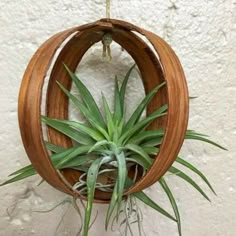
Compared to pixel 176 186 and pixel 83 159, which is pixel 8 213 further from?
pixel 176 186

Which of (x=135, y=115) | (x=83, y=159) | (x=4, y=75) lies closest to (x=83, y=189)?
(x=83, y=159)

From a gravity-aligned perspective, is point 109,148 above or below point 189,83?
below

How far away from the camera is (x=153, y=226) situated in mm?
948

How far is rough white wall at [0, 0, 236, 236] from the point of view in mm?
857

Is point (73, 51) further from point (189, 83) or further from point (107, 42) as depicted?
point (189, 83)

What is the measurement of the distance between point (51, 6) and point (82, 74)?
141mm

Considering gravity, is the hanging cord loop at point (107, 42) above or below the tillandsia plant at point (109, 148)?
above

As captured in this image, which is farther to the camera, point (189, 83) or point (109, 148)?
point (189, 83)

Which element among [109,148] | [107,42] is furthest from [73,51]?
[109,148]

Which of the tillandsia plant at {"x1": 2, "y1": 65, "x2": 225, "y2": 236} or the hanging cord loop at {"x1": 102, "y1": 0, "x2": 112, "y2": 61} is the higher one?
the hanging cord loop at {"x1": 102, "y1": 0, "x2": 112, "y2": 61}

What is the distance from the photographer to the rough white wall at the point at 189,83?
86cm

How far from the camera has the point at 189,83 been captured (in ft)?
2.95

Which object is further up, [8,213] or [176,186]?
[176,186]

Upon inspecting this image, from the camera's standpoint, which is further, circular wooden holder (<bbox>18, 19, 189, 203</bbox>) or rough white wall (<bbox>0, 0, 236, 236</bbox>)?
rough white wall (<bbox>0, 0, 236, 236</bbox>)
